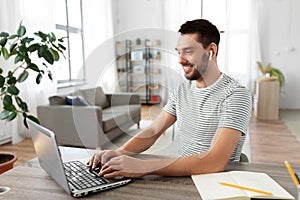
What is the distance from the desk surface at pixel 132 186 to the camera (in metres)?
0.75

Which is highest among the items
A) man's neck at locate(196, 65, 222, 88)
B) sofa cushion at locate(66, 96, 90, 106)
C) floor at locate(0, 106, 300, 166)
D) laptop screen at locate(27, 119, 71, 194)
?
man's neck at locate(196, 65, 222, 88)

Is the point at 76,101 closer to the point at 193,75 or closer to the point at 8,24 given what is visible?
the point at 8,24

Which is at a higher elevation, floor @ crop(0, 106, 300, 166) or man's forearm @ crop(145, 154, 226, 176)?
man's forearm @ crop(145, 154, 226, 176)

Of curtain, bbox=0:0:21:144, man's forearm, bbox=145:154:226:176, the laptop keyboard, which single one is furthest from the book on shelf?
curtain, bbox=0:0:21:144

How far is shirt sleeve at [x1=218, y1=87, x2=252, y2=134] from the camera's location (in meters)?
0.96

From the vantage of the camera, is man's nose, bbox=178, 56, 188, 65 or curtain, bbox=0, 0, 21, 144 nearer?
man's nose, bbox=178, 56, 188, 65

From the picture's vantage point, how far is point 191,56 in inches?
38.1

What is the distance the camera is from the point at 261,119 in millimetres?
4727

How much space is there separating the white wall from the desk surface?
5.28m

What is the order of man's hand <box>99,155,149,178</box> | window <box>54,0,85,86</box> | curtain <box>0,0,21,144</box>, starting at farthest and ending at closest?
window <box>54,0,85,86</box> → curtain <box>0,0,21,144</box> → man's hand <box>99,155,149,178</box>

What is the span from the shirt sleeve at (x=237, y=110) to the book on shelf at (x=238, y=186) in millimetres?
159

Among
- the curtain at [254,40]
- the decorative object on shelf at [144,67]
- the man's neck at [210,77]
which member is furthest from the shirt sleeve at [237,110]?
the curtain at [254,40]

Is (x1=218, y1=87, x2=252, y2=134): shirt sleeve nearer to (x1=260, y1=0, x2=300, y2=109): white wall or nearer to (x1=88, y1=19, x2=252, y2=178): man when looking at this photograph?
(x1=88, y1=19, x2=252, y2=178): man

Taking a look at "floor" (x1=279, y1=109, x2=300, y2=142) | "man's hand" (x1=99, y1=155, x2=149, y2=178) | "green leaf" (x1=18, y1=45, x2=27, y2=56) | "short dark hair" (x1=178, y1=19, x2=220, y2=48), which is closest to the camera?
"man's hand" (x1=99, y1=155, x2=149, y2=178)
